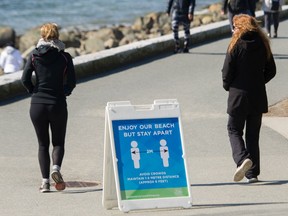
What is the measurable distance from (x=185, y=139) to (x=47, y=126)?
3.31 meters

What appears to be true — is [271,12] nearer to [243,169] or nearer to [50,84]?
[243,169]

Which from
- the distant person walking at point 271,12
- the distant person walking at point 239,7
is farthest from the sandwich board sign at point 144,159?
the distant person walking at point 271,12

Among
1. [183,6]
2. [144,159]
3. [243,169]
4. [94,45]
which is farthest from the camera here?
[94,45]

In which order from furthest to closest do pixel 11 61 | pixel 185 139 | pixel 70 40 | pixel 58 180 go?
pixel 70 40
pixel 11 61
pixel 185 139
pixel 58 180

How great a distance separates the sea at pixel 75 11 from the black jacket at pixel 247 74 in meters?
52.7

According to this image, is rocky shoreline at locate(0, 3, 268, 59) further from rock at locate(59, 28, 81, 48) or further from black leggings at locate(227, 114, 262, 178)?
black leggings at locate(227, 114, 262, 178)

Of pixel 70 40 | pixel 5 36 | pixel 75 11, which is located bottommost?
pixel 75 11

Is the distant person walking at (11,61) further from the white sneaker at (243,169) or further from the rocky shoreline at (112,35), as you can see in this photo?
the white sneaker at (243,169)

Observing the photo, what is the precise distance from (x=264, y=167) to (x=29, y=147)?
2891 millimetres

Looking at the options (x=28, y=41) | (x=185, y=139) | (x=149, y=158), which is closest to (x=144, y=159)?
(x=149, y=158)

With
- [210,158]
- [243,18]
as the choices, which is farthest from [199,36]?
[243,18]

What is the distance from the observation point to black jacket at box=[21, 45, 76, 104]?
34.3 feet

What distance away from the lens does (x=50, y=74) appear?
34.3 ft

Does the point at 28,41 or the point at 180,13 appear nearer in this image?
the point at 180,13
